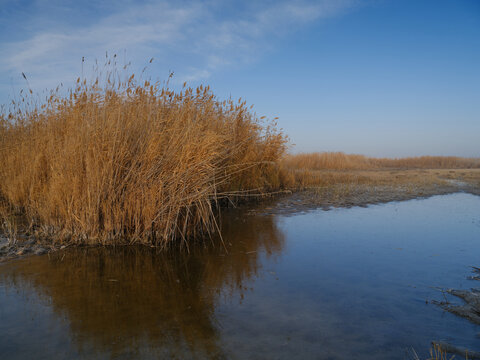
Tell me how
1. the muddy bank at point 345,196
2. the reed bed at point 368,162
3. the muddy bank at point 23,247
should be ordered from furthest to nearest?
the reed bed at point 368,162
the muddy bank at point 345,196
the muddy bank at point 23,247

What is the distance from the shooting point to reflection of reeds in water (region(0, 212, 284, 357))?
2.29 metres

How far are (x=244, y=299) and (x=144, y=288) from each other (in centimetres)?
102

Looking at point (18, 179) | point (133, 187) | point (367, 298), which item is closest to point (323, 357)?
point (367, 298)

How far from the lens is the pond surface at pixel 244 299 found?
2188 mm

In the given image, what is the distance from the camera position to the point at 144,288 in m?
3.14

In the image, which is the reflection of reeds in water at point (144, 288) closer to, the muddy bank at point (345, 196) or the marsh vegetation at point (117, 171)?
the marsh vegetation at point (117, 171)

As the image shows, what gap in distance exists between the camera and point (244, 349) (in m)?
2.15

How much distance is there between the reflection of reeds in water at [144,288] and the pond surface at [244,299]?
12 mm

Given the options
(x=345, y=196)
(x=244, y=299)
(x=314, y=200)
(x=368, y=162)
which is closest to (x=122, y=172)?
(x=244, y=299)

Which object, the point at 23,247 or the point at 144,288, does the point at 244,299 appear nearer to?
the point at 144,288

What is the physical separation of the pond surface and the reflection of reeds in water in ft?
0.04

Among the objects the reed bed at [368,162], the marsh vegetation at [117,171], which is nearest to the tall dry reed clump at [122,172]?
the marsh vegetation at [117,171]

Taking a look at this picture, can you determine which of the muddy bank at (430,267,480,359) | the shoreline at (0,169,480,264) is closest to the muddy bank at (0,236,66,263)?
the shoreline at (0,169,480,264)

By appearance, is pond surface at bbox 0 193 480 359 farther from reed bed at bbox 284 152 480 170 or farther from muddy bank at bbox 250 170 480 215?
reed bed at bbox 284 152 480 170
